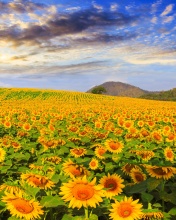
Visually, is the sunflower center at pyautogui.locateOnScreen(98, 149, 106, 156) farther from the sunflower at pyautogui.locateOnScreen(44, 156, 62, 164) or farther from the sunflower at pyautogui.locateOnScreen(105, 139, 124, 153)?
the sunflower at pyautogui.locateOnScreen(44, 156, 62, 164)

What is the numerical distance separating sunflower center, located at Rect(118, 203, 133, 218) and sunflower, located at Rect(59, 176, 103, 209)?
8.3 inches

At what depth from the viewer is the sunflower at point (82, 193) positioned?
8.21ft

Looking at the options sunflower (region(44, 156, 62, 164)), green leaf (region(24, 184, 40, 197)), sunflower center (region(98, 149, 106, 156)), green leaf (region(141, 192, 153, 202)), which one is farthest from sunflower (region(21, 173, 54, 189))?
sunflower center (region(98, 149, 106, 156))

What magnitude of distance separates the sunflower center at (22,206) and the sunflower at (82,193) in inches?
10.6

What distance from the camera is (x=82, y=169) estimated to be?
141 inches

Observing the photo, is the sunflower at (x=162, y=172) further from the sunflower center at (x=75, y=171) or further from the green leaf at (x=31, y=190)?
the green leaf at (x=31, y=190)

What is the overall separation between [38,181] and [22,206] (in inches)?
22.8

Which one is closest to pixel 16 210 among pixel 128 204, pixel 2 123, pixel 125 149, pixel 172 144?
pixel 128 204

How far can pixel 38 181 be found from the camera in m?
3.06

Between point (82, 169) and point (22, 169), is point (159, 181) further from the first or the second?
point (22, 169)

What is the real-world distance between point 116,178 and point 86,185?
34.3 inches

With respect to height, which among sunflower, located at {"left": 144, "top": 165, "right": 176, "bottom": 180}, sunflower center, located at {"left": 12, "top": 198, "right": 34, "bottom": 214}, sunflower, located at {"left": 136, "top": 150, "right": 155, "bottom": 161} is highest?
sunflower, located at {"left": 144, "top": 165, "right": 176, "bottom": 180}

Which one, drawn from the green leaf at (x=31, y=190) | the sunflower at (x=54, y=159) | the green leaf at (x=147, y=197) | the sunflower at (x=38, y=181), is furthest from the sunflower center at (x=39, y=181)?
the sunflower at (x=54, y=159)

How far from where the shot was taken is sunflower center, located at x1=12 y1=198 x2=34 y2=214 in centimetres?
247
